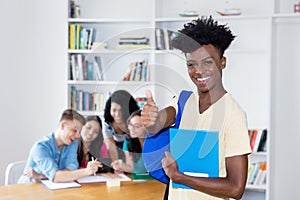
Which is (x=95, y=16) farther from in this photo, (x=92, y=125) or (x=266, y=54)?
(x=92, y=125)

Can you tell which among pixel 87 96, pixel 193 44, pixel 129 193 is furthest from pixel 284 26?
pixel 193 44

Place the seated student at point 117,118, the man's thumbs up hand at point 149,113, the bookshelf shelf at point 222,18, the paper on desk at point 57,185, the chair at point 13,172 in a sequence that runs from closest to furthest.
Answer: the man's thumbs up hand at point 149,113 → the seated student at point 117,118 → the paper on desk at point 57,185 → the chair at point 13,172 → the bookshelf shelf at point 222,18

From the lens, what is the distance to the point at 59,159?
339cm

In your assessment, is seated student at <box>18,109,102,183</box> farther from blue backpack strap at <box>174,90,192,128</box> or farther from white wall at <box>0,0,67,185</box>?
white wall at <box>0,0,67,185</box>

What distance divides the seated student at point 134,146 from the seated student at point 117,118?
0.09 feet

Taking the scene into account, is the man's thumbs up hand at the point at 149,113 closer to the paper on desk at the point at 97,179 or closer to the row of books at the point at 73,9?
the paper on desk at the point at 97,179

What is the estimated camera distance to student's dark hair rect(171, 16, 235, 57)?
164cm

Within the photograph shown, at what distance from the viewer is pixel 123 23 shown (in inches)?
198

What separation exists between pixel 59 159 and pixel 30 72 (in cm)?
189

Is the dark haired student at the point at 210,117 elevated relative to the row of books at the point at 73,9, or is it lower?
lower

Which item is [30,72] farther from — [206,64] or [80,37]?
[206,64]

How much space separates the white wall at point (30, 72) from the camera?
4805 millimetres

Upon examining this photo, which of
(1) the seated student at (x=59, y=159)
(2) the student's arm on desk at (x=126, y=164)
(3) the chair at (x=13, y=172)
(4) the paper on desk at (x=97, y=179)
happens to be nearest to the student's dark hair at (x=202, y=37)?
(2) the student's arm on desk at (x=126, y=164)

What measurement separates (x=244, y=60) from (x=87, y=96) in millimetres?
1425
